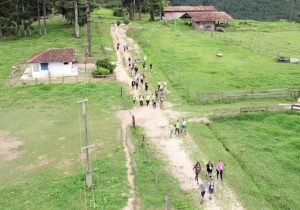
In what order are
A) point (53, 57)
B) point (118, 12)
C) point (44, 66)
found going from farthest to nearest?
1. point (118, 12)
2. point (53, 57)
3. point (44, 66)

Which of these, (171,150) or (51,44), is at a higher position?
(51,44)

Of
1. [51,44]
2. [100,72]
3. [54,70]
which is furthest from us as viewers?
[51,44]

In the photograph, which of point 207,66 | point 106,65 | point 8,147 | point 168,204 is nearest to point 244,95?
point 207,66

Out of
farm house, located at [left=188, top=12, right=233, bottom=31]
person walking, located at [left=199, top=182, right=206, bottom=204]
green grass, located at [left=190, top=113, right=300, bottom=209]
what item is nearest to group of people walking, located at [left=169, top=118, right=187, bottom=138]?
green grass, located at [left=190, top=113, right=300, bottom=209]

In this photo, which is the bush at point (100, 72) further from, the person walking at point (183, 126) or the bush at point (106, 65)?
the person walking at point (183, 126)

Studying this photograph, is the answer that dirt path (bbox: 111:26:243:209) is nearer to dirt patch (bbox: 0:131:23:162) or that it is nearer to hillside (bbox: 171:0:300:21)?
dirt patch (bbox: 0:131:23:162)

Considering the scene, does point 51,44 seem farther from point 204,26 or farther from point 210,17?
point 210,17
